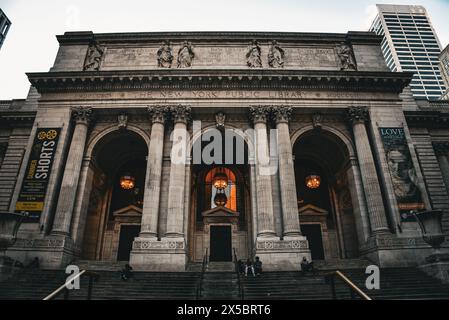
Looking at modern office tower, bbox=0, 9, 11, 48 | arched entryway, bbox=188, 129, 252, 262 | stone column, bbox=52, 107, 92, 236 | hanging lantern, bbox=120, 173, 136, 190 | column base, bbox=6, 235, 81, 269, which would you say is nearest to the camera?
column base, bbox=6, 235, 81, 269

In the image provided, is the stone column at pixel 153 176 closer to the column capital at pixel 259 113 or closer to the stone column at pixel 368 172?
the column capital at pixel 259 113

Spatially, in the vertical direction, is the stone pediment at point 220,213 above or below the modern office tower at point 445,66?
below

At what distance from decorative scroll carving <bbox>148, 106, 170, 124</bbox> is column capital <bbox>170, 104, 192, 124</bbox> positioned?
1.51ft

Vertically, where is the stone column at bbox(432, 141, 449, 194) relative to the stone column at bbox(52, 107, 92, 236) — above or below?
above

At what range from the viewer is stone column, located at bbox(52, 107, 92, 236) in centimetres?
1681

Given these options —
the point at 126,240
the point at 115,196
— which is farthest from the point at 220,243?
the point at 115,196

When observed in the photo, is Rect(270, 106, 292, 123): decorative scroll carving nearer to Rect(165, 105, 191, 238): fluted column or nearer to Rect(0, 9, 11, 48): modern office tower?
Rect(165, 105, 191, 238): fluted column

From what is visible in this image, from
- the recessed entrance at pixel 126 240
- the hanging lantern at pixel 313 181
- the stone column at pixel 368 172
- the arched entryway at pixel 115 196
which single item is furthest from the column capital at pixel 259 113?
the recessed entrance at pixel 126 240

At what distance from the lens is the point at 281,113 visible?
19688 millimetres

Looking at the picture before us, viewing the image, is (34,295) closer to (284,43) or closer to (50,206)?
(50,206)

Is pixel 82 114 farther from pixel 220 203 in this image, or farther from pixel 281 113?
pixel 281 113

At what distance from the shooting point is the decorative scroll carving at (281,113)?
19609mm

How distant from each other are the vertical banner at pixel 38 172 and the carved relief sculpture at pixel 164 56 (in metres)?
8.68

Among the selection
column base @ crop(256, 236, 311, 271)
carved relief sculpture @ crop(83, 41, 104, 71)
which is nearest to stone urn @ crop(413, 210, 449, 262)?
column base @ crop(256, 236, 311, 271)
